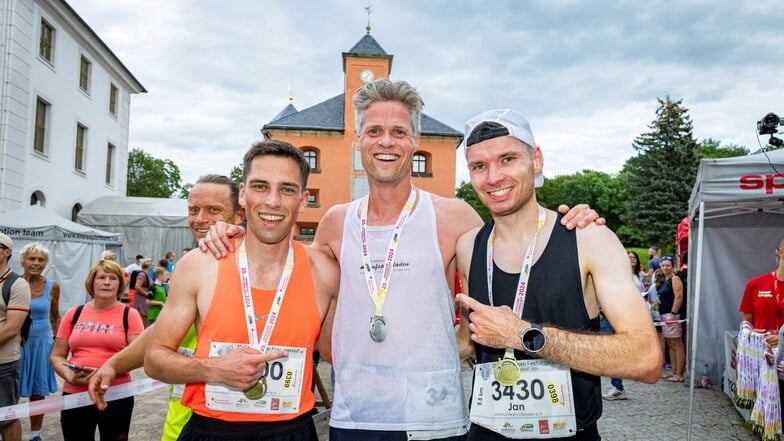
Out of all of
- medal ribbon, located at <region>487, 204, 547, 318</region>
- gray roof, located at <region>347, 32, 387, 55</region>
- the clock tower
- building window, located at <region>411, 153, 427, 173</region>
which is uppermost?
gray roof, located at <region>347, 32, 387, 55</region>

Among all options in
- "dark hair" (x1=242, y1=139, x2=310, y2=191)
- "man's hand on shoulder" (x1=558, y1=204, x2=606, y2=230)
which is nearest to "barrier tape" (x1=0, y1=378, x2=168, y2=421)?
"dark hair" (x1=242, y1=139, x2=310, y2=191)

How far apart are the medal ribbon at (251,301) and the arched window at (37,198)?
18.9 metres

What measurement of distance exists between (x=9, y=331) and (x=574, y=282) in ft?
16.1

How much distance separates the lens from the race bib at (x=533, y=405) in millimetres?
1950

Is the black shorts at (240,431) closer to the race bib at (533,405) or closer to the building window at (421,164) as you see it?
the race bib at (533,405)

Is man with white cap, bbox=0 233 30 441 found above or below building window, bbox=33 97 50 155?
below

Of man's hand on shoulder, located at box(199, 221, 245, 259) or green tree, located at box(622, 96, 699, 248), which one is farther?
green tree, located at box(622, 96, 699, 248)

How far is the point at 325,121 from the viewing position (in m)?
30.8

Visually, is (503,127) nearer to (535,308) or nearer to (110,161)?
(535,308)

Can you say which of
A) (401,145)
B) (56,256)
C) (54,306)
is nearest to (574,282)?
(401,145)

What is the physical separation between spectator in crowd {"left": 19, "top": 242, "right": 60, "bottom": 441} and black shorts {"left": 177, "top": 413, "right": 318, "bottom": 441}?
4.33 metres

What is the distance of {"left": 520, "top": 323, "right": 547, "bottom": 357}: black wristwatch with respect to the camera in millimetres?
1816

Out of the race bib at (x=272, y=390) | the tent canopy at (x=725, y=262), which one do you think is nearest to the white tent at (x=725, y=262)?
the tent canopy at (x=725, y=262)

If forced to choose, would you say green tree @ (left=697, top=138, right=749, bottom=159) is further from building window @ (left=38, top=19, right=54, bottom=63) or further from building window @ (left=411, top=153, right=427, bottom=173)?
building window @ (left=38, top=19, right=54, bottom=63)
